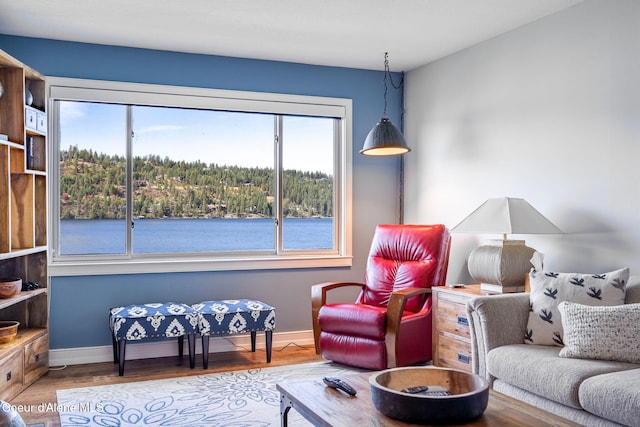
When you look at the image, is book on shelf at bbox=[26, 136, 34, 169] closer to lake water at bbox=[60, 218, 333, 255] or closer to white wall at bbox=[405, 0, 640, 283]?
lake water at bbox=[60, 218, 333, 255]

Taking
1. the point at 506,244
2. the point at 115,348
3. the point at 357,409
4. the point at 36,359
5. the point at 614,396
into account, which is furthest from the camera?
the point at 115,348

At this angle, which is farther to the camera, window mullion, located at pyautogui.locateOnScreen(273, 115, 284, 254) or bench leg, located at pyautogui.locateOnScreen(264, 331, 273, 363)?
window mullion, located at pyautogui.locateOnScreen(273, 115, 284, 254)

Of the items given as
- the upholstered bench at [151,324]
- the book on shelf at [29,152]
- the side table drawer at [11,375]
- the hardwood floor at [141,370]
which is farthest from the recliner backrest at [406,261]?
the book on shelf at [29,152]

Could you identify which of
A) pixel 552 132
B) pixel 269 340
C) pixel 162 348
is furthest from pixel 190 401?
pixel 552 132

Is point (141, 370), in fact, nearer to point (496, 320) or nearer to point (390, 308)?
point (390, 308)

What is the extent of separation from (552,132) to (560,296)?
1310 millimetres

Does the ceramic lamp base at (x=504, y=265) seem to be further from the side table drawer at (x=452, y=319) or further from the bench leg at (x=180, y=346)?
the bench leg at (x=180, y=346)

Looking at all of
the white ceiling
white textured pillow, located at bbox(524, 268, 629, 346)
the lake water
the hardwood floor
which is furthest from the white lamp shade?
the lake water

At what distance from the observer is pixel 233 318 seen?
14.6 feet

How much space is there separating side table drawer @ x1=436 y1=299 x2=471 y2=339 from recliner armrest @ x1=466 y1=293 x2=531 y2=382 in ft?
1.79

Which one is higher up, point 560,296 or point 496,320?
point 560,296

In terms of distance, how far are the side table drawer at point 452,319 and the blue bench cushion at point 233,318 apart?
1253 millimetres

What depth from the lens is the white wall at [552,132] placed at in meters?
3.57

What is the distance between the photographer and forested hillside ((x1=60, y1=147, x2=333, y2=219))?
482 cm
